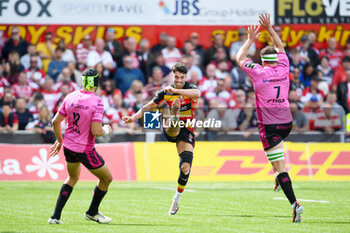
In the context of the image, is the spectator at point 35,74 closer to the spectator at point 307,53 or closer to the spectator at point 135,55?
the spectator at point 135,55

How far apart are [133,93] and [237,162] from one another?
4328 mm

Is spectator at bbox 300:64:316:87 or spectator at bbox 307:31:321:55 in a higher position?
spectator at bbox 307:31:321:55

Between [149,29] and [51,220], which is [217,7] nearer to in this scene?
[149,29]

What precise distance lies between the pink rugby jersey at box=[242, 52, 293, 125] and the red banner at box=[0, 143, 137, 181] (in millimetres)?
8731

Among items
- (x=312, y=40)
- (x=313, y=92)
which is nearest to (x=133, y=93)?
(x=313, y=92)

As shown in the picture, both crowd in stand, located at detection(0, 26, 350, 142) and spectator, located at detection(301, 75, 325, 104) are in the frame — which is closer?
crowd in stand, located at detection(0, 26, 350, 142)

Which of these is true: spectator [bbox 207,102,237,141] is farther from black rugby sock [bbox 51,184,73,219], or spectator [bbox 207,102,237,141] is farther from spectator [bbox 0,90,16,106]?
black rugby sock [bbox 51,184,73,219]

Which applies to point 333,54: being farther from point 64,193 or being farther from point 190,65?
point 64,193

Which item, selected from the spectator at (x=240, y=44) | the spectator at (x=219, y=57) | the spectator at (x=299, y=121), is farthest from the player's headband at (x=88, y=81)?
the spectator at (x=240, y=44)

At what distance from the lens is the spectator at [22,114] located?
20.2m

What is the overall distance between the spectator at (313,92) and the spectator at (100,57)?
6.57 meters

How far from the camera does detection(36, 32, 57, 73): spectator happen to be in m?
22.5

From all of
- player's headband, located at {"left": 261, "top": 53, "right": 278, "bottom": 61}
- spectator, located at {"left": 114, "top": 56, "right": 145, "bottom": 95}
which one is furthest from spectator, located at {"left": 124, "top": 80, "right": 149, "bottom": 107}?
player's headband, located at {"left": 261, "top": 53, "right": 278, "bottom": 61}

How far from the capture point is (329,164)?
19.7 m
